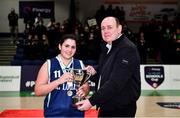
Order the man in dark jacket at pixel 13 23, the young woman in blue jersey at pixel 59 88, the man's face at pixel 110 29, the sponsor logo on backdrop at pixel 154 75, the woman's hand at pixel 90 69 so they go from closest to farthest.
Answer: the man's face at pixel 110 29 → the young woman in blue jersey at pixel 59 88 → the woman's hand at pixel 90 69 → the sponsor logo on backdrop at pixel 154 75 → the man in dark jacket at pixel 13 23

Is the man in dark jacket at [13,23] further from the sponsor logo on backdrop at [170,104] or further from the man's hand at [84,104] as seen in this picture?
the man's hand at [84,104]

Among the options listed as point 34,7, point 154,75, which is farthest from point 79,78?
point 34,7

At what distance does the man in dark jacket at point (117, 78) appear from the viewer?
125 inches

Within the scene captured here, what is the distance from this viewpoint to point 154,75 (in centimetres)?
1206

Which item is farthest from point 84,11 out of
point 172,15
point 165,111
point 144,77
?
point 165,111

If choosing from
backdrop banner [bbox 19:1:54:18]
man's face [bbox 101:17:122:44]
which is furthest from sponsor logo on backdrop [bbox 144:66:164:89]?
backdrop banner [bbox 19:1:54:18]

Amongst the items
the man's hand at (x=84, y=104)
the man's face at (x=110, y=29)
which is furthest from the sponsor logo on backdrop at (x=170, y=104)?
the man's hand at (x=84, y=104)

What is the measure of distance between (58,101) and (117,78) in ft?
2.27

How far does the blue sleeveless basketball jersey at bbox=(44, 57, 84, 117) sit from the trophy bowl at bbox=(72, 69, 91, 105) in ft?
0.27

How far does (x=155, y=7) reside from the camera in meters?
21.7

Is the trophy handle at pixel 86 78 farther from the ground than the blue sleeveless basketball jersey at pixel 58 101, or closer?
farther from the ground

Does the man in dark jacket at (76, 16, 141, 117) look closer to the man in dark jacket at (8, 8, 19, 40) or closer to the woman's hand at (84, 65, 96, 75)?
the woman's hand at (84, 65, 96, 75)

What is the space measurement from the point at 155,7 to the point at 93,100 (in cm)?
1923

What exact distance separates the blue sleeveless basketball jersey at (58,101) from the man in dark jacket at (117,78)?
0.30 m
